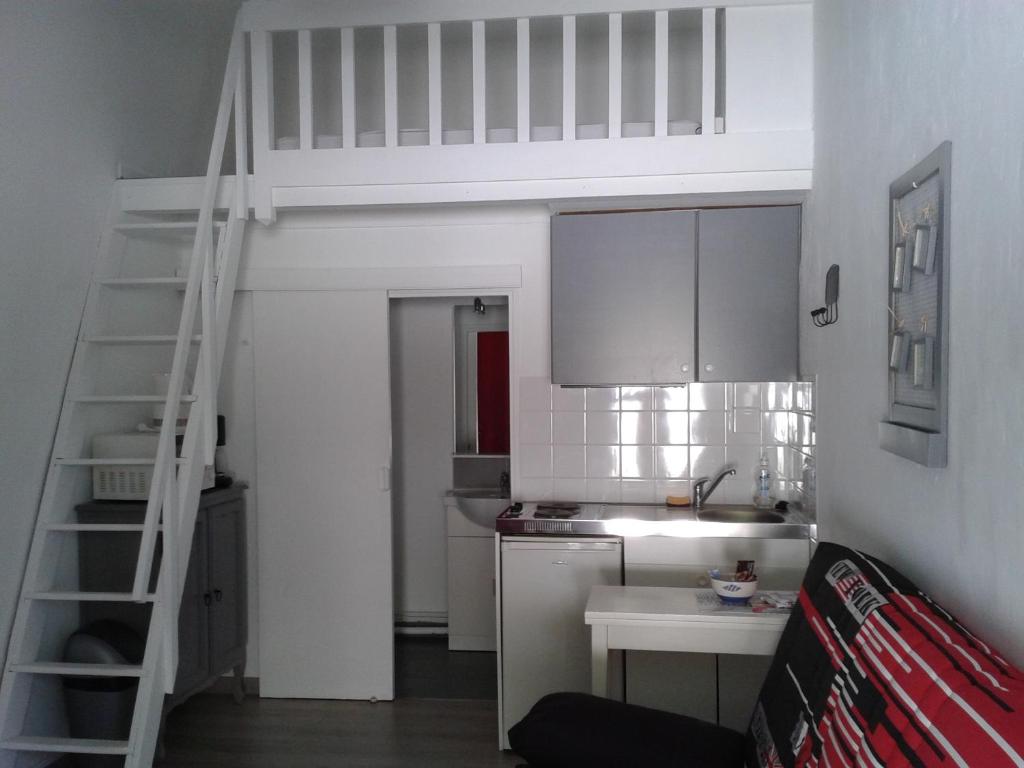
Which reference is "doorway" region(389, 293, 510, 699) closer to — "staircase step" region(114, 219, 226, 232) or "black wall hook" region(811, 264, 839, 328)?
"staircase step" region(114, 219, 226, 232)

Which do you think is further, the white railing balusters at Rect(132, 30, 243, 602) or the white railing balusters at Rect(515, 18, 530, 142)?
the white railing balusters at Rect(515, 18, 530, 142)

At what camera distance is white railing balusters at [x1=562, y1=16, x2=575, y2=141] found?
3.58m

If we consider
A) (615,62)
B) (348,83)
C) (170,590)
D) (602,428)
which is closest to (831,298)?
(615,62)

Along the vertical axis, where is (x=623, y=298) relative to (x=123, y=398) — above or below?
above

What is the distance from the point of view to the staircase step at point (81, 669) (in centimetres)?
316

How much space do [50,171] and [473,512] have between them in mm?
2650

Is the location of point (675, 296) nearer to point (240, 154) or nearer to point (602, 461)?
point (602, 461)

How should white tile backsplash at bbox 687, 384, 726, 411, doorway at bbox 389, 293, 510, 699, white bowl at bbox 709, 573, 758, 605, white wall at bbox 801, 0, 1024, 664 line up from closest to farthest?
white wall at bbox 801, 0, 1024, 664 → white bowl at bbox 709, 573, 758, 605 → white tile backsplash at bbox 687, 384, 726, 411 → doorway at bbox 389, 293, 510, 699

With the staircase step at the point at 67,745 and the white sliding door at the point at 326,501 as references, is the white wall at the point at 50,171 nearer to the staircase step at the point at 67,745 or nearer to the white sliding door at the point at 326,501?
the staircase step at the point at 67,745

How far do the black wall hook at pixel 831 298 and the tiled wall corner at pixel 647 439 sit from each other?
33.1 inches

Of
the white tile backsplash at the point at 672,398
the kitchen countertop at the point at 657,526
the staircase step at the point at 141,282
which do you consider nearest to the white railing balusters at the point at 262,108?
the staircase step at the point at 141,282

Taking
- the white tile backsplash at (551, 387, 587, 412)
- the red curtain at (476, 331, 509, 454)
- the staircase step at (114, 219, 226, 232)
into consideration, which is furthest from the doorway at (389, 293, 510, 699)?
the staircase step at (114, 219, 226, 232)

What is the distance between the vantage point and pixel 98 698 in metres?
3.36

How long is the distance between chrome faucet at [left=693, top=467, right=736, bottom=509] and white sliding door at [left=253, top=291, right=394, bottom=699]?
4.85 ft
